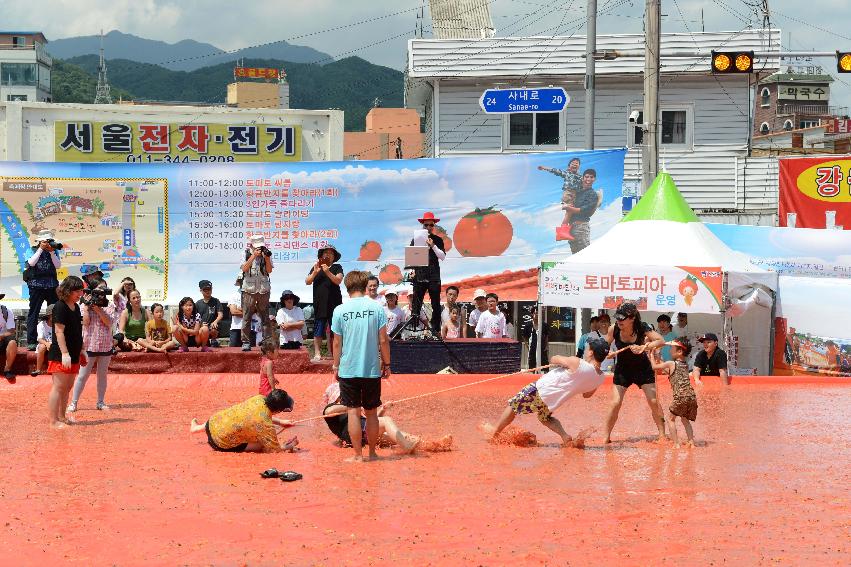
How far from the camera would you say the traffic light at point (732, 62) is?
Answer: 18.9 meters

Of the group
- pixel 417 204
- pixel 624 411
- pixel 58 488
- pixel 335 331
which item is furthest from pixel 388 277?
pixel 58 488

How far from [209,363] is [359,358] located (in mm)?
7680

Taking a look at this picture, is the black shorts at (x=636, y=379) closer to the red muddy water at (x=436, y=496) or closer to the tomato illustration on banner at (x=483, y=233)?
the red muddy water at (x=436, y=496)

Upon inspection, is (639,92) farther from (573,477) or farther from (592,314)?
(573,477)

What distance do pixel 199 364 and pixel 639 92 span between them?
56.9 feet

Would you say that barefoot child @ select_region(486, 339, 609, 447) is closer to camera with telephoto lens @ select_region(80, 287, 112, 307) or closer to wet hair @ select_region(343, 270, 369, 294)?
wet hair @ select_region(343, 270, 369, 294)

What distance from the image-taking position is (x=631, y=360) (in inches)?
475

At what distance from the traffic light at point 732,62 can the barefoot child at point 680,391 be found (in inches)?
326

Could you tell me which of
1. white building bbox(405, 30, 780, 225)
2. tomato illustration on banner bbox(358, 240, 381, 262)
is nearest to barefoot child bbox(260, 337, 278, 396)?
tomato illustration on banner bbox(358, 240, 381, 262)

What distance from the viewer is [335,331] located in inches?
425

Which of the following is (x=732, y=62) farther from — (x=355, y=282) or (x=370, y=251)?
(x=355, y=282)

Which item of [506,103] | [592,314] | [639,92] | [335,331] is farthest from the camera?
[639,92]

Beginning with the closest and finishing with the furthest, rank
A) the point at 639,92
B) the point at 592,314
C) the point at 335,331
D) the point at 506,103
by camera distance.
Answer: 1. the point at 335,331
2. the point at 592,314
3. the point at 506,103
4. the point at 639,92

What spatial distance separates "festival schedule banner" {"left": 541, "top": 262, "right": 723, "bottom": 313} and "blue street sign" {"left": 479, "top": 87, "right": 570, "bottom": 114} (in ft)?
27.4
